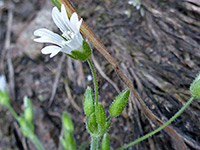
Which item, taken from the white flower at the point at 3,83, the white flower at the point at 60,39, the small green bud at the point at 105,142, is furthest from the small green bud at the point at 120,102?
the white flower at the point at 3,83

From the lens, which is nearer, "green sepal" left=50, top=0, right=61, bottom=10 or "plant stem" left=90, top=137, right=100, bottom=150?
"green sepal" left=50, top=0, right=61, bottom=10

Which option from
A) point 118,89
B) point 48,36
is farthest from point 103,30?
point 48,36

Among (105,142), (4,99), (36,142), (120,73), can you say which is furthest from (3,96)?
(120,73)

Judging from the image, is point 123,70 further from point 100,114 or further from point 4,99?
point 4,99

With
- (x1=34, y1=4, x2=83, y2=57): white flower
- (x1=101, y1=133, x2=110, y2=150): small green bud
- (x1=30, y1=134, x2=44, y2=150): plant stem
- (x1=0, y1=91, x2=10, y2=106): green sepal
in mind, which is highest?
(x1=34, y1=4, x2=83, y2=57): white flower

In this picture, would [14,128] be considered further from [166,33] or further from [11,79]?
[166,33]

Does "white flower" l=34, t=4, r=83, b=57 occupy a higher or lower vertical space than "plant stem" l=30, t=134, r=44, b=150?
higher

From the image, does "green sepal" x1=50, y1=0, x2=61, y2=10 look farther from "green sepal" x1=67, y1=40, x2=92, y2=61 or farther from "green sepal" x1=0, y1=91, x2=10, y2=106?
"green sepal" x1=0, y1=91, x2=10, y2=106

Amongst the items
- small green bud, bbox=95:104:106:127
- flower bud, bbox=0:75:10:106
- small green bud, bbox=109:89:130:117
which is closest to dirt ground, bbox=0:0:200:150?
flower bud, bbox=0:75:10:106

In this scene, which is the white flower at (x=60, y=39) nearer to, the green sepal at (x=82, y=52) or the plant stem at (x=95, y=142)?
the green sepal at (x=82, y=52)
